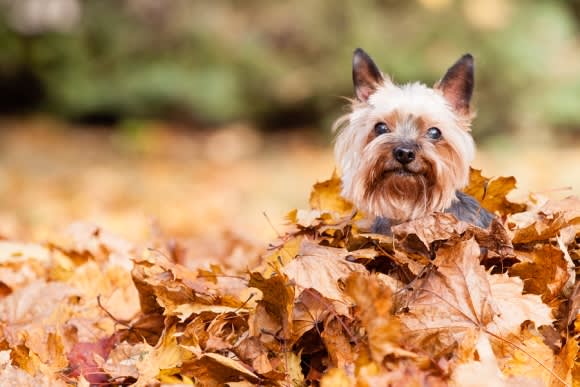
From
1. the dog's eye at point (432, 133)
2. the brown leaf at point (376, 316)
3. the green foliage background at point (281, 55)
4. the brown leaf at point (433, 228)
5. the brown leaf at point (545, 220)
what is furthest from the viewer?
the green foliage background at point (281, 55)

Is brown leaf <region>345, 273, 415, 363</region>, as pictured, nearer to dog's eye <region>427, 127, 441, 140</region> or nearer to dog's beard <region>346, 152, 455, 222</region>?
dog's beard <region>346, 152, 455, 222</region>

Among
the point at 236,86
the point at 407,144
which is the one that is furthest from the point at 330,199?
the point at 236,86

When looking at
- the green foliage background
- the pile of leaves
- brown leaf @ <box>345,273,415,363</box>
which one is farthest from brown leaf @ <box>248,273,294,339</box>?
the green foliage background

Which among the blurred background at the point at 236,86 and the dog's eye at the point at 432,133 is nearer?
the dog's eye at the point at 432,133

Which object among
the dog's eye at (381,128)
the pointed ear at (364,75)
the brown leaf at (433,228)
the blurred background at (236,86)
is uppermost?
the pointed ear at (364,75)

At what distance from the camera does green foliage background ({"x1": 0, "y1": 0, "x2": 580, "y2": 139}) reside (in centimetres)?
1068

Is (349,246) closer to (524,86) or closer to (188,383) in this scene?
(188,383)

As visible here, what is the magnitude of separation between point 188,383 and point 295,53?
9426 millimetres

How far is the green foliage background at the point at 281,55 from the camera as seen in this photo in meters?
10.7

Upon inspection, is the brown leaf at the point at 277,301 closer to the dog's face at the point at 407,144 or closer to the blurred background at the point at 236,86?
the dog's face at the point at 407,144

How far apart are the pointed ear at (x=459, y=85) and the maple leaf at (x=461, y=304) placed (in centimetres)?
105

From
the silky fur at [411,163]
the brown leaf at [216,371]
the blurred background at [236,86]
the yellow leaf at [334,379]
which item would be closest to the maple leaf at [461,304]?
the yellow leaf at [334,379]

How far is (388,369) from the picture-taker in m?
2.21

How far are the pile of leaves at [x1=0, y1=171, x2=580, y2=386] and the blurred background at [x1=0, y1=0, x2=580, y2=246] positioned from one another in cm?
565
